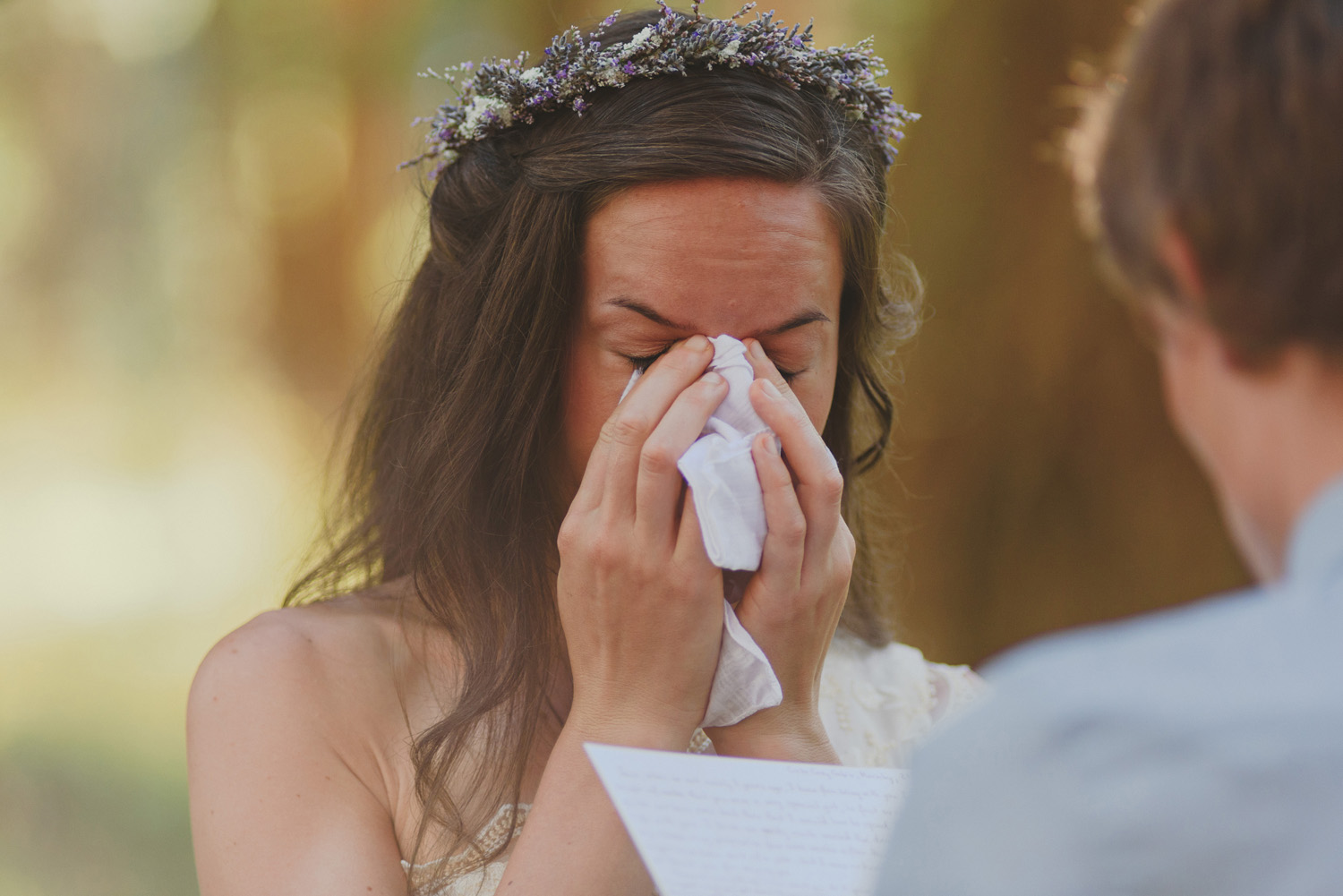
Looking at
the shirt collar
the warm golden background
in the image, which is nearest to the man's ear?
the shirt collar

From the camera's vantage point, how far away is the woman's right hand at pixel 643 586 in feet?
4.89

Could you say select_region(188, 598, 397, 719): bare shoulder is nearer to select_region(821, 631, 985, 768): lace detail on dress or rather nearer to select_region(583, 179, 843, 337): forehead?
select_region(583, 179, 843, 337): forehead

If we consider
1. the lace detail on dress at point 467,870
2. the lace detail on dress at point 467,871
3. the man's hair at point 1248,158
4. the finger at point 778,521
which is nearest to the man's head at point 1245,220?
the man's hair at point 1248,158

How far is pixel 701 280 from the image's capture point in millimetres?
1624

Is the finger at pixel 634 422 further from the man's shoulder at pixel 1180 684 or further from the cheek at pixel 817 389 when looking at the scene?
the man's shoulder at pixel 1180 684

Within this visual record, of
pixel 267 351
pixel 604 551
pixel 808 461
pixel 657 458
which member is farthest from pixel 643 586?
pixel 267 351

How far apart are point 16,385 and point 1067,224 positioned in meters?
3.98

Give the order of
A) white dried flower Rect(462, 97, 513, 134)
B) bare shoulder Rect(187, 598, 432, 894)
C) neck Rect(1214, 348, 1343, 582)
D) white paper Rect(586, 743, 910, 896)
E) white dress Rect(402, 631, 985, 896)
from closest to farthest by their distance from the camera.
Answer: neck Rect(1214, 348, 1343, 582), white paper Rect(586, 743, 910, 896), bare shoulder Rect(187, 598, 432, 894), white dried flower Rect(462, 97, 513, 134), white dress Rect(402, 631, 985, 896)

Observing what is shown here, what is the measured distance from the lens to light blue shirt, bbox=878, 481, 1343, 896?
594 mm

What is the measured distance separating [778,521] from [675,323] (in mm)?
335

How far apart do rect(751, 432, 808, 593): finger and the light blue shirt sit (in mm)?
852

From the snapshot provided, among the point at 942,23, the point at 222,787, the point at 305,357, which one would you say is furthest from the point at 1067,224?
the point at 222,787

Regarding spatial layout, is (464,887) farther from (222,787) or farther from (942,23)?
(942,23)

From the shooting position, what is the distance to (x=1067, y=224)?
389 centimetres
